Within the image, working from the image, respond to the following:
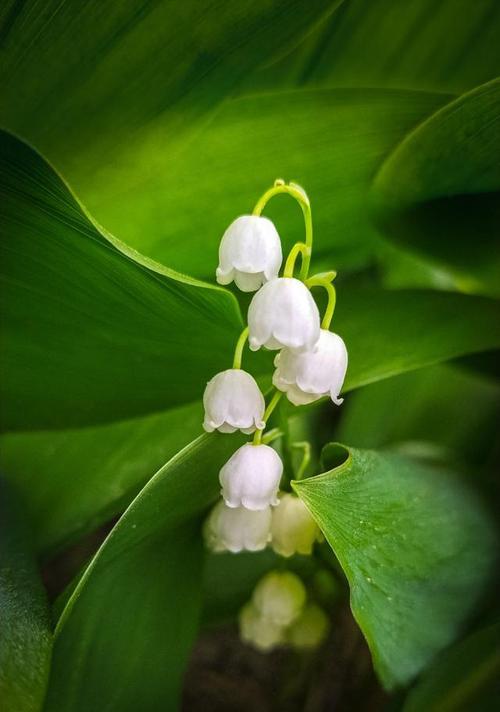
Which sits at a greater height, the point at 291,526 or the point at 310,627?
the point at 291,526

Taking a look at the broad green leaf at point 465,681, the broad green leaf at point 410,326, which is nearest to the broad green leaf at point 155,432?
the broad green leaf at point 410,326

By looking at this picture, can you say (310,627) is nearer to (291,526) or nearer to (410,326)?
(291,526)

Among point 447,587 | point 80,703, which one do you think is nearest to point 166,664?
point 80,703

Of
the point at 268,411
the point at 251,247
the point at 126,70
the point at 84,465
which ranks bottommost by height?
the point at 84,465

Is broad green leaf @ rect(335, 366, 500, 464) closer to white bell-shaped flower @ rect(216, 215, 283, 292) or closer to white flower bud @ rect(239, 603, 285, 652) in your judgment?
white flower bud @ rect(239, 603, 285, 652)

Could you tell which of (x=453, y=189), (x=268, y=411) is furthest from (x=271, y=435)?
(x=453, y=189)

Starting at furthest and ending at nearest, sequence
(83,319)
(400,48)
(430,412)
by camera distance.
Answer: (430,412) → (400,48) → (83,319)

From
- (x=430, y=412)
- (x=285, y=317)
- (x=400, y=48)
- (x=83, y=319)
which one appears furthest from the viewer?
(x=430, y=412)

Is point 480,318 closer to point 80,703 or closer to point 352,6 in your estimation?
point 352,6
